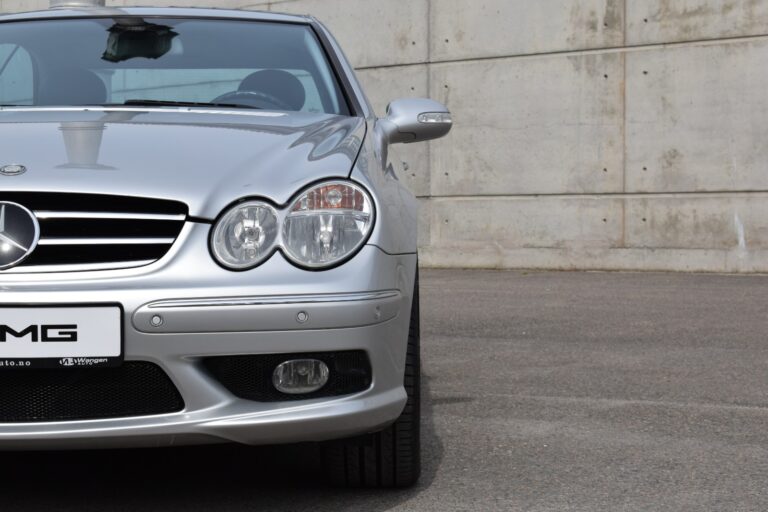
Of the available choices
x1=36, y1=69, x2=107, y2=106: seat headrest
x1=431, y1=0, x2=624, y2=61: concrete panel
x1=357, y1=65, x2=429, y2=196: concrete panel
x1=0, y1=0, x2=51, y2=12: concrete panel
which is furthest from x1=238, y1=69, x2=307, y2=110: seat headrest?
x1=0, y1=0, x2=51, y2=12: concrete panel

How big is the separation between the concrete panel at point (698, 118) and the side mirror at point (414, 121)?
24.2 feet

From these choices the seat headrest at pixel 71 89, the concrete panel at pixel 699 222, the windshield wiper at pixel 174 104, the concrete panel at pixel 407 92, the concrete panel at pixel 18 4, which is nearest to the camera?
the windshield wiper at pixel 174 104

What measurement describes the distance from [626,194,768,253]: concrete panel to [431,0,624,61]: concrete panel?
1575mm

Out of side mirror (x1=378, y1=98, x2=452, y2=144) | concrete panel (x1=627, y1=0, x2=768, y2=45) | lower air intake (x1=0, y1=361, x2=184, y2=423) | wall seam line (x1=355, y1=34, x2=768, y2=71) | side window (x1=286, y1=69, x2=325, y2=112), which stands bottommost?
lower air intake (x1=0, y1=361, x2=184, y2=423)

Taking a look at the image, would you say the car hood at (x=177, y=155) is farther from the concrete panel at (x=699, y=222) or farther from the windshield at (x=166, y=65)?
the concrete panel at (x=699, y=222)

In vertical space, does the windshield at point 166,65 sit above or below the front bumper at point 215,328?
above

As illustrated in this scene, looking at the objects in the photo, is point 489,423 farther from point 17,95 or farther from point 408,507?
point 17,95

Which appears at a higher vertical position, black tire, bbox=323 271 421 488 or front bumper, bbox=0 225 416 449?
front bumper, bbox=0 225 416 449

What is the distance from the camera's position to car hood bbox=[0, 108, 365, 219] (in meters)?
2.83

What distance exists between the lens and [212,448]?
151 inches

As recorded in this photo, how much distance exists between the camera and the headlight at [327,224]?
283 centimetres

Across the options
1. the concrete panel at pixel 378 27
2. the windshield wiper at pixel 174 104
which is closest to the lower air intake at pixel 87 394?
the windshield wiper at pixel 174 104

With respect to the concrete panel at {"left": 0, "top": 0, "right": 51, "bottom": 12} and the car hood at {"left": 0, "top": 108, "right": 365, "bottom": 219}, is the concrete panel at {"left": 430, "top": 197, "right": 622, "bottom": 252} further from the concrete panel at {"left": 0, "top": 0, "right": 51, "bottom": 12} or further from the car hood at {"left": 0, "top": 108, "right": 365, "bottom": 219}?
the car hood at {"left": 0, "top": 108, "right": 365, "bottom": 219}

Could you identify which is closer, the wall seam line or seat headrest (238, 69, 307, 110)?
seat headrest (238, 69, 307, 110)
